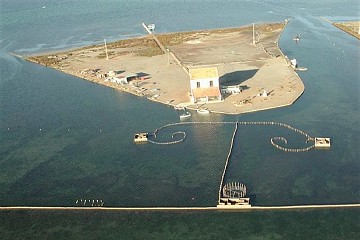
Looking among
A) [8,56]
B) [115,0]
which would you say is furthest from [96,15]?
[8,56]

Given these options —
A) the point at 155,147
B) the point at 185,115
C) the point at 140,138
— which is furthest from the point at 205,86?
the point at 155,147

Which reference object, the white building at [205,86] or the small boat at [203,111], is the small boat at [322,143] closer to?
the small boat at [203,111]

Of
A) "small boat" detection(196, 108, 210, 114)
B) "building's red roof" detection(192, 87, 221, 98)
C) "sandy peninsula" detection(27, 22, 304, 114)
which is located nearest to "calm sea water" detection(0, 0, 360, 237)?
"small boat" detection(196, 108, 210, 114)

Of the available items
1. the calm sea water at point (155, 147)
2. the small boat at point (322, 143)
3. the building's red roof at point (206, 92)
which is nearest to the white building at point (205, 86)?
the building's red roof at point (206, 92)

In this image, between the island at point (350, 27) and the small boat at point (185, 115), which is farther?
the island at point (350, 27)

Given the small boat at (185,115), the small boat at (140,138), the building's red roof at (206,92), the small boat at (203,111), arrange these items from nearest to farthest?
1. the small boat at (140,138)
2. the small boat at (185,115)
3. the small boat at (203,111)
4. the building's red roof at (206,92)

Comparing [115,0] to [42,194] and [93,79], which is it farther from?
[42,194]
